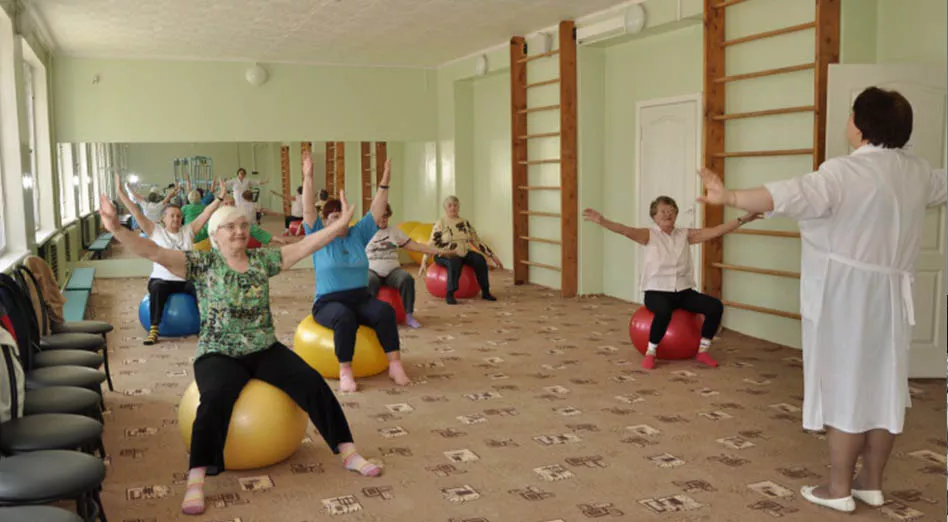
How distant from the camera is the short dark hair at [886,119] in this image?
2762 mm

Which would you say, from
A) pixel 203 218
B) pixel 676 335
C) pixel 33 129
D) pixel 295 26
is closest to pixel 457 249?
pixel 295 26

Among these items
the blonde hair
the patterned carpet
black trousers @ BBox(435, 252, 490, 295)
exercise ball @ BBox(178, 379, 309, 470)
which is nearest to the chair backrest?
the patterned carpet

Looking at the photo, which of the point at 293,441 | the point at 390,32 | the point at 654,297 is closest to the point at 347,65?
the point at 390,32

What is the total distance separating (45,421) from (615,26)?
17.8ft

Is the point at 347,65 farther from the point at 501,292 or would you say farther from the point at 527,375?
the point at 527,375

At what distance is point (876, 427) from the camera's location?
2.84m

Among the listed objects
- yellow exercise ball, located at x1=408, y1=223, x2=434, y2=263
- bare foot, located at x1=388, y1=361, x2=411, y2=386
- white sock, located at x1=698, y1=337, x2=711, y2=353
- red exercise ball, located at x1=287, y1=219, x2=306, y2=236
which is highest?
red exercise ball, located at x1=287, y1=219, x2=306, y2=236

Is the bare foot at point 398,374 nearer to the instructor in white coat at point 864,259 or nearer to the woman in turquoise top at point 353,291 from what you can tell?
the woman in turquoise top at point 353,291

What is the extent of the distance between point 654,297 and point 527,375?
35.7 inches

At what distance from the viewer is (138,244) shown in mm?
3025

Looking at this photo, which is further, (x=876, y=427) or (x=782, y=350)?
(x=782, y=350)

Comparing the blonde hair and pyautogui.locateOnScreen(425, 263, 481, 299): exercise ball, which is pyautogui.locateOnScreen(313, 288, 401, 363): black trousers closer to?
the blonde hair

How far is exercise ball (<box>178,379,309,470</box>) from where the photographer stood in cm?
327

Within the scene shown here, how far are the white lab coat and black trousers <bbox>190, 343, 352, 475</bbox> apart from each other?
1.82 metres
